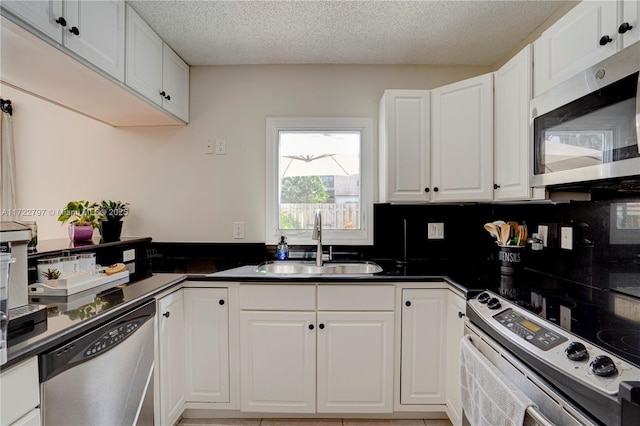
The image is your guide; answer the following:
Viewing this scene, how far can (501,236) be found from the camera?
5.94ft

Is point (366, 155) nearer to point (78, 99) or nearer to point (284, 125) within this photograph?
point (284, 125)

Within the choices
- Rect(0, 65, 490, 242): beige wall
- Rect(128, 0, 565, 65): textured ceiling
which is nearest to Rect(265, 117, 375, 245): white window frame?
Rect(0, 65, 490, 242): beige wall

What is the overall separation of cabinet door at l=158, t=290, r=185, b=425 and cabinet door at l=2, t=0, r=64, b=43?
125 centimetres

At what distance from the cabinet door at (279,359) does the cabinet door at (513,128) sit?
134 centimetres

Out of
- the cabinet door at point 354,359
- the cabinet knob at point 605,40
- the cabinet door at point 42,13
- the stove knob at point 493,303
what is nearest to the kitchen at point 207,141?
the cabinet door at point 354,359

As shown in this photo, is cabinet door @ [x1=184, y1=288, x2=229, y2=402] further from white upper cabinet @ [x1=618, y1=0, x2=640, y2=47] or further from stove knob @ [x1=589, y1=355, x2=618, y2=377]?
white upper cabinet @ [x1=618, y1=0, x2=640, y2=47]

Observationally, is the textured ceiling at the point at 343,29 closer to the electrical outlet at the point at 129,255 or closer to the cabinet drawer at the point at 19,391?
the electrical outlet at the point at 129,255

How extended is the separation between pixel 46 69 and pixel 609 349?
2416 millimetres

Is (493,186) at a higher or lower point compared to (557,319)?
higher

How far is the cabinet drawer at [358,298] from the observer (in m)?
1.69

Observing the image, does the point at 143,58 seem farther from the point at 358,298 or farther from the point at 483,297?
the point at 483,297

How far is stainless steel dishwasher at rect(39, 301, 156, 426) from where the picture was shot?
3.00 feet

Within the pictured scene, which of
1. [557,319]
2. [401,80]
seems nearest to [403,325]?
[557,319]

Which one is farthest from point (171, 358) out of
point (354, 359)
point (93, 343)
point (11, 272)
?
point (354, 359)
